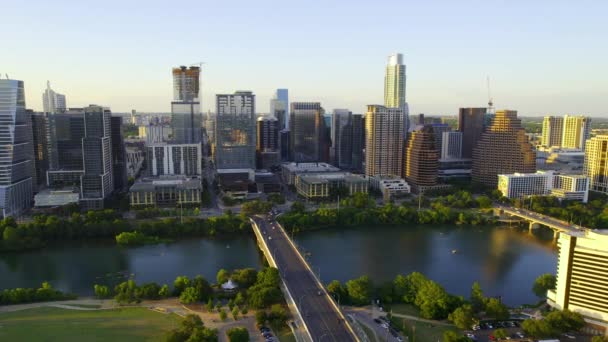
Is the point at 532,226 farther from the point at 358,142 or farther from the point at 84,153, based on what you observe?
the point at 84,153

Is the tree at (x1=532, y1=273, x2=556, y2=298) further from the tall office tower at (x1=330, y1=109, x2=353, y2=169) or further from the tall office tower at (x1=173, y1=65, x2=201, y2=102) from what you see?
the tall office tower at (x1=173, y1=65, x2=201, y2=102)

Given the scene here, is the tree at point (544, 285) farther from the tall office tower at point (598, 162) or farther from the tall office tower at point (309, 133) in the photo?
the tall office tower at point (309, 133)

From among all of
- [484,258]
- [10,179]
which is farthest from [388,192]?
[10,179]

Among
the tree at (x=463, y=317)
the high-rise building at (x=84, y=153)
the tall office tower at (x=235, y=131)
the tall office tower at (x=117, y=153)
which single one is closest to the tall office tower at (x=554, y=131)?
the tall office tower at (x=235, y=131)

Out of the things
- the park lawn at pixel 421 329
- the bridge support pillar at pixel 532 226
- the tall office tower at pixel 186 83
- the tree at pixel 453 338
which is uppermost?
the tall office tower at pixel 186 83

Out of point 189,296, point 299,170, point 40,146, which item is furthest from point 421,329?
point 40,146

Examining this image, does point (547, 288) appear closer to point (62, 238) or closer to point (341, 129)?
point (62, 238)
